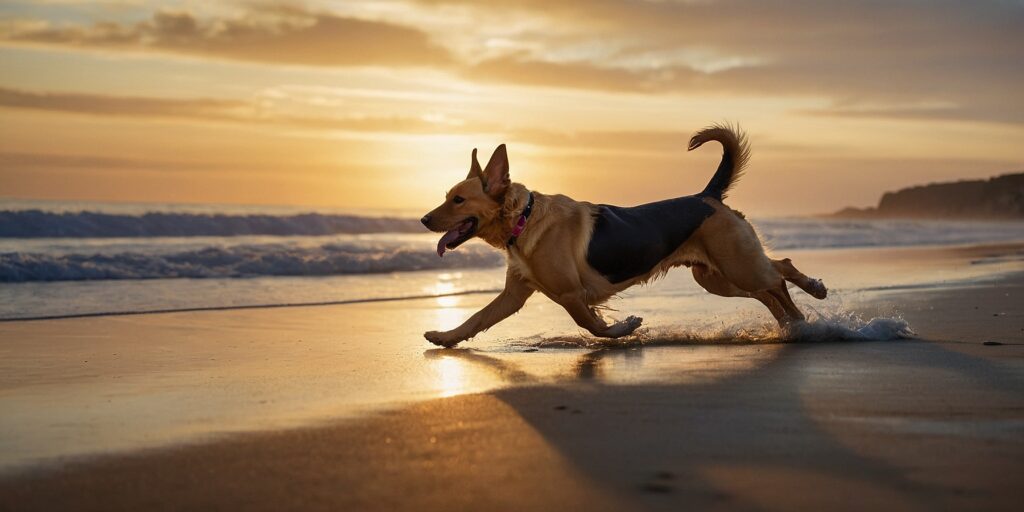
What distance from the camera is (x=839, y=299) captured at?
10.4 meters

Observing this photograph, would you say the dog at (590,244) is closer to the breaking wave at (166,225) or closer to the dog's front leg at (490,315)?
the dog's front leg at (490,315)

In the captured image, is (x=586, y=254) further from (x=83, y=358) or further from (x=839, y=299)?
(x=839, y=299)

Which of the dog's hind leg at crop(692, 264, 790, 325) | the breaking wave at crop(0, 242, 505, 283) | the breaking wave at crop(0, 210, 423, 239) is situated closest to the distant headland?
the breaking wave at crop(0, 210, 423, 239)

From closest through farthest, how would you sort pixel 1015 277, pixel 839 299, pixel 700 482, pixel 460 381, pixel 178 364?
1. pixel 700 482
2. pixel 460 381
3. pixel 178 364
4. pixel 839 299
5. pixel 1015 277

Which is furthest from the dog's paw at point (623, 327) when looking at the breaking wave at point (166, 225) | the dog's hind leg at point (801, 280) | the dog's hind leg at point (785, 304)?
the breaking wave at point (166, 225)

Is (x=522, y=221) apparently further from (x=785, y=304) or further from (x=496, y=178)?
(x=785, y=304)

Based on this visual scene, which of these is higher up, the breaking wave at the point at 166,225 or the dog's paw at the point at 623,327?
the breaking wave at the point at 166,225

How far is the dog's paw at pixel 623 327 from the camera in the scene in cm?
698

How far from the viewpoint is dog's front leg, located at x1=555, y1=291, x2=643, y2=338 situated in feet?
22.9

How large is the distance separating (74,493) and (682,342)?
4.67m

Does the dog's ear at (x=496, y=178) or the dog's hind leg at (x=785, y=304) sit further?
the dog's hind leg at (x=785, y=304)

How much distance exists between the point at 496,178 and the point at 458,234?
1.59ft

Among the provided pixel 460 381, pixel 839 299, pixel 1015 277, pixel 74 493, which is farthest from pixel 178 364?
pixel 1015 277

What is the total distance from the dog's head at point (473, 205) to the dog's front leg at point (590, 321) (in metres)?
0.75
